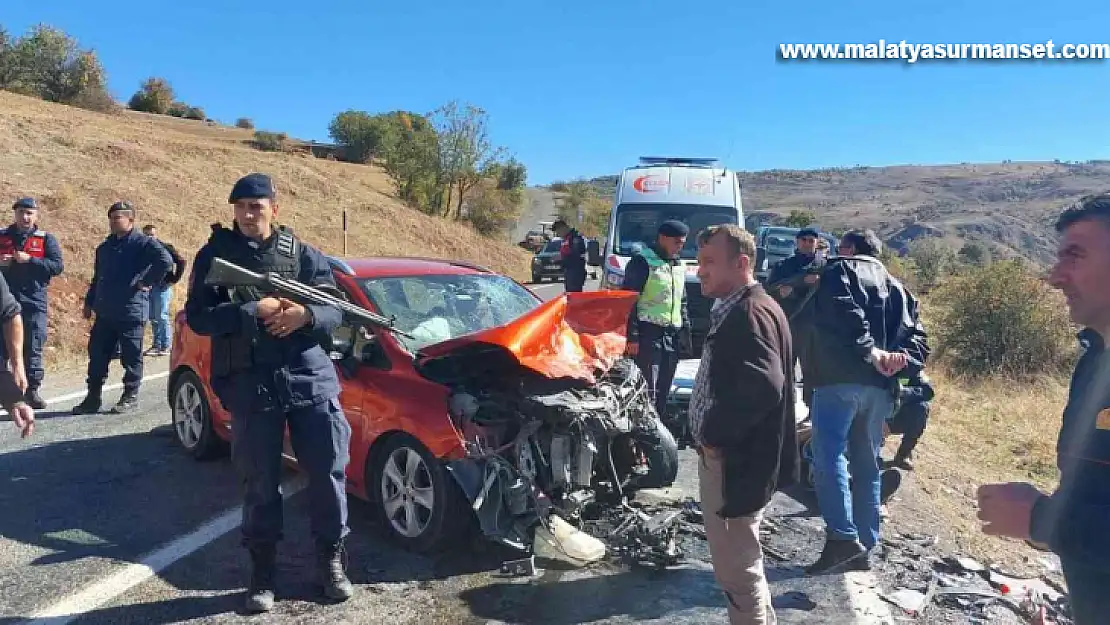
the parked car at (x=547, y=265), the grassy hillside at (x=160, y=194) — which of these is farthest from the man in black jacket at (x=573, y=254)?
the parked car at (x=547, y=265)

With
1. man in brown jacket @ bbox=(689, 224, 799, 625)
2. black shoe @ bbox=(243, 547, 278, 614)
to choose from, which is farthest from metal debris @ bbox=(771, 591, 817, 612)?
black shoe @ bbox=(243, 547, 278, 614)

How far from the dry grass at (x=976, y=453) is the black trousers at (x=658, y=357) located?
1.96 meters

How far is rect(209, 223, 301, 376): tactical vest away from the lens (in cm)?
343

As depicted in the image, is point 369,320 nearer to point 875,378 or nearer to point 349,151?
point 875,378

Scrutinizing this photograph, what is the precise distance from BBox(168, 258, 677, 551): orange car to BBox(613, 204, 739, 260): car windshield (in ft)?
20.1

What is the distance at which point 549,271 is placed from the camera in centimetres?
2841

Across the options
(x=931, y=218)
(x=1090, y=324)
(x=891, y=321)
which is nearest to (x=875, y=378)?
(x=891, y=321)

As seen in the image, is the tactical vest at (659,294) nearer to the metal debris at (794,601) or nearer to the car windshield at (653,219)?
the metal debris at (794,601)

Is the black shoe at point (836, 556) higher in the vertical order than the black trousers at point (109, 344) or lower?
lower

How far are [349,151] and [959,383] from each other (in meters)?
47.6

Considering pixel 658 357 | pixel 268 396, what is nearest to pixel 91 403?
pixel 268 396

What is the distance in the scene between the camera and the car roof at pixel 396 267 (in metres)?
5.07

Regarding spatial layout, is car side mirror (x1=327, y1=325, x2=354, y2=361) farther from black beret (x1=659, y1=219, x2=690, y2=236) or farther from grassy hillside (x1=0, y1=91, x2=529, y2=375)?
grassy hillside (x1=0, y1=91, x2=529, y2=375)

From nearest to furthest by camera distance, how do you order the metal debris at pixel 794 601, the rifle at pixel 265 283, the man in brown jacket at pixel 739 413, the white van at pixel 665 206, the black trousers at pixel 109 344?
the man in brown jacket at pixel 739 413
the rifle at pixel 265 283
the metal debris at pixel 794 601
the black trousers at pixel 109 344
the white van at pixel 665 206
